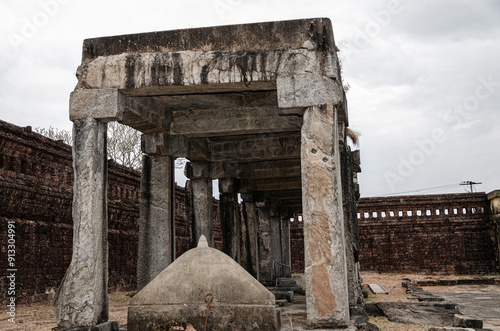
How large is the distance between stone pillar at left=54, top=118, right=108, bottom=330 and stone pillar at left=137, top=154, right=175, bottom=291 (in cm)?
183

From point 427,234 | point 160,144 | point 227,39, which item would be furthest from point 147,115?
point 427,234

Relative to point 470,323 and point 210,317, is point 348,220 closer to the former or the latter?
point 470,323

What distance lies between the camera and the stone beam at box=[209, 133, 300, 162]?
10.2 m

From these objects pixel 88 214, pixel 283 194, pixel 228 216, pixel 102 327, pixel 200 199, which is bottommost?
pixel 102 327

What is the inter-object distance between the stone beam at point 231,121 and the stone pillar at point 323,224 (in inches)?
87.6

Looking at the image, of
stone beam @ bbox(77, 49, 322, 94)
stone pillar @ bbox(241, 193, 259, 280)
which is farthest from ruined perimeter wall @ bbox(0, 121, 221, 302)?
stone pillar @ bbox(241, 193, 259, 280)

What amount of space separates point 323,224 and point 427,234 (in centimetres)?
1761

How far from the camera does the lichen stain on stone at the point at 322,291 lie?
5.49 meters

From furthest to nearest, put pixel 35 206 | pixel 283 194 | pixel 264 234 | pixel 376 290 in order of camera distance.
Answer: pixel 283 194 < pixel 264 234 < pixel 376 290 < pixel 35 206

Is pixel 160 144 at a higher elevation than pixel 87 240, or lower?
higher

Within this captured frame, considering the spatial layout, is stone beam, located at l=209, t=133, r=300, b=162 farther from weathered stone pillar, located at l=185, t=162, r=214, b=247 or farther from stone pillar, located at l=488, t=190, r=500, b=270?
stone pillar, located at l=488, t=190, r=500, b=270

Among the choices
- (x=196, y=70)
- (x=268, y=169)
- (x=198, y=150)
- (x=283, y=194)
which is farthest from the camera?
(x=283, y=194)

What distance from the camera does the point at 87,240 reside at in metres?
5.93

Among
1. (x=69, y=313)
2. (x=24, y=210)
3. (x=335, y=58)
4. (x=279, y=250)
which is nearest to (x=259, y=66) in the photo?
(x=335, y=58)
